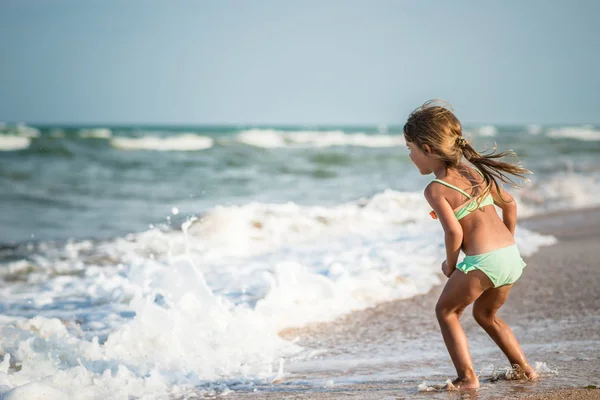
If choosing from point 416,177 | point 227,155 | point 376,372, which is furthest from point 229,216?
point 227,155

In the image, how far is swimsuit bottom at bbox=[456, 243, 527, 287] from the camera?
8.67 feet

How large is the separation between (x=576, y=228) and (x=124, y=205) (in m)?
7.38

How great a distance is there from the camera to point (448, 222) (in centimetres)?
264

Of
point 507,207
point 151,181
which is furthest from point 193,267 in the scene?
point 151,181

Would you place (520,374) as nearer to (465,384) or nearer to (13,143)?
(465,384)

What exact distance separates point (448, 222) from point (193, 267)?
7.73ft

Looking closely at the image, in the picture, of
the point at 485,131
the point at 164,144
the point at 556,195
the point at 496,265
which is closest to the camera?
the point at 496,265

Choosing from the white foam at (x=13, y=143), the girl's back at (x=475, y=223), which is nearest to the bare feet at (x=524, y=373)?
the girl's back at (x=475, y=223)

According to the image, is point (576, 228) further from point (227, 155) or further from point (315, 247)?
point (227, 155)

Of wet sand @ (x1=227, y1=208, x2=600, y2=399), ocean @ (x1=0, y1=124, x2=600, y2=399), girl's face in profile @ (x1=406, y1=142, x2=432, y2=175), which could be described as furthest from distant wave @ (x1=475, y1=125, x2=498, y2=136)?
girl's face in profile @ (x1=406, y1=142, x2=432, y2=175)

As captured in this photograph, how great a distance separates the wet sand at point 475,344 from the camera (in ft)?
9.22

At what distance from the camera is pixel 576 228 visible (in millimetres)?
8039

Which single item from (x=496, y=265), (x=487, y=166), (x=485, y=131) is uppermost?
(x=485, y=131)

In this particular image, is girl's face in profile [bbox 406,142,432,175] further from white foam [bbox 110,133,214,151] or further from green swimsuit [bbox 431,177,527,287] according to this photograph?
white foam [bbox 110,133,214,151]
